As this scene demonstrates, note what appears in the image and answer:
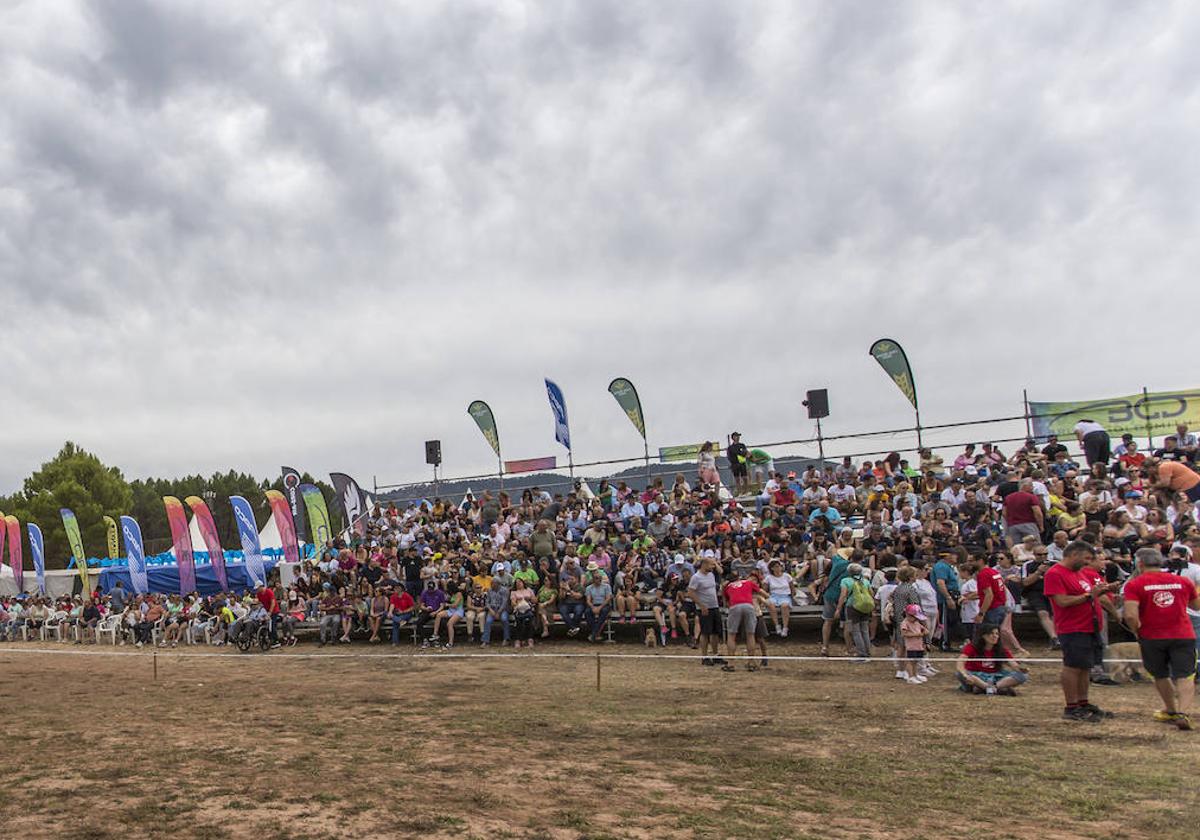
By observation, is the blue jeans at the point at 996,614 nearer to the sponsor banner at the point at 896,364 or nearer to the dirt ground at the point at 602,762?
the dirt ground at the point at 602,762

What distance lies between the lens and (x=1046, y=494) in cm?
1659

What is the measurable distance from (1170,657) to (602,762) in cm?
554

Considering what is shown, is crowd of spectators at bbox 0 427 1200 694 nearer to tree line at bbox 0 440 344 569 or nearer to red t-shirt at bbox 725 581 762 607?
red t-shirt at bbox 725 581 762 607

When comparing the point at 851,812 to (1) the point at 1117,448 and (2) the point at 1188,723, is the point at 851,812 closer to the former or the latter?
(2) the point at 1188,723

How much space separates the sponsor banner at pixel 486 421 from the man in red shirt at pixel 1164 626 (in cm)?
2465

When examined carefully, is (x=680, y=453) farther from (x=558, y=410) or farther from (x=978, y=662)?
(x=978, y=662)

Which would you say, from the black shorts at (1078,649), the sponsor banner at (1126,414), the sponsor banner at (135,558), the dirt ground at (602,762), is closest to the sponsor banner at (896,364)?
the sponsor banner at (1126,414)

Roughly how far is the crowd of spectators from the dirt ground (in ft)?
5.31

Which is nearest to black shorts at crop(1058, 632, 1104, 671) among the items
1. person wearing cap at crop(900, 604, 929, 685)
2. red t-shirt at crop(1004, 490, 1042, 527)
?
person wearing cap at crop(900, 604, 929, 685)

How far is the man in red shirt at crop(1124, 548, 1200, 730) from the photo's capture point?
8688 millimetres

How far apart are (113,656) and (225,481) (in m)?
85.8

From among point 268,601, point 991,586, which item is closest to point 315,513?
point 268,601

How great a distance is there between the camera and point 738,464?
80.0 feet

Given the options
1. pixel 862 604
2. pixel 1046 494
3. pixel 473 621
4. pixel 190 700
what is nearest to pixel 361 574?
pixel 473 621
